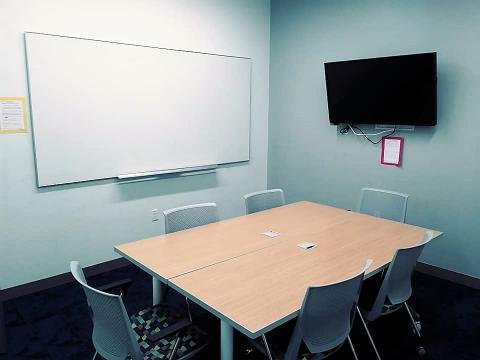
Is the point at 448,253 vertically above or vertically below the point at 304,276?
below

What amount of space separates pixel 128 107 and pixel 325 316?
9.30 feet

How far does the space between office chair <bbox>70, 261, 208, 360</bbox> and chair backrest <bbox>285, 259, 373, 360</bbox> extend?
21.3 inches

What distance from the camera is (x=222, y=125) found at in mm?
4621

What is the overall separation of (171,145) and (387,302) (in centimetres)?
271

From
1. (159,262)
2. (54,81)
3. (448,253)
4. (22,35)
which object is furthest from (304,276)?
(22,35)

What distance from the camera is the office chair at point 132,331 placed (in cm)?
166

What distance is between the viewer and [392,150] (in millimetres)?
3992

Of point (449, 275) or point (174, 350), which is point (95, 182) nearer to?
point (174, 350)

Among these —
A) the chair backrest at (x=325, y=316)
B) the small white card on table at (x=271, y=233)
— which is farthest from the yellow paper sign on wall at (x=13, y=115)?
the chair backrest at (x=325, y=316)

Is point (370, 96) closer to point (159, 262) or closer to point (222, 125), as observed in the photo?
point (222, 125)

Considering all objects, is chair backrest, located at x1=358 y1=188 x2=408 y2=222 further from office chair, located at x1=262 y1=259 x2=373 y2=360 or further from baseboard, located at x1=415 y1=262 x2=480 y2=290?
office chair, located at x1=262 y1=259 x2=373 y2=360

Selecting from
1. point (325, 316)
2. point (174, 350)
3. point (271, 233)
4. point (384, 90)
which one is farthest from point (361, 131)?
point (174, 350)

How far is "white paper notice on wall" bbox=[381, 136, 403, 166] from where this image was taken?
3.93 m

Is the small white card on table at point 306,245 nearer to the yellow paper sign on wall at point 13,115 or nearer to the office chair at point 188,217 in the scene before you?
the office chair at point 188,217
